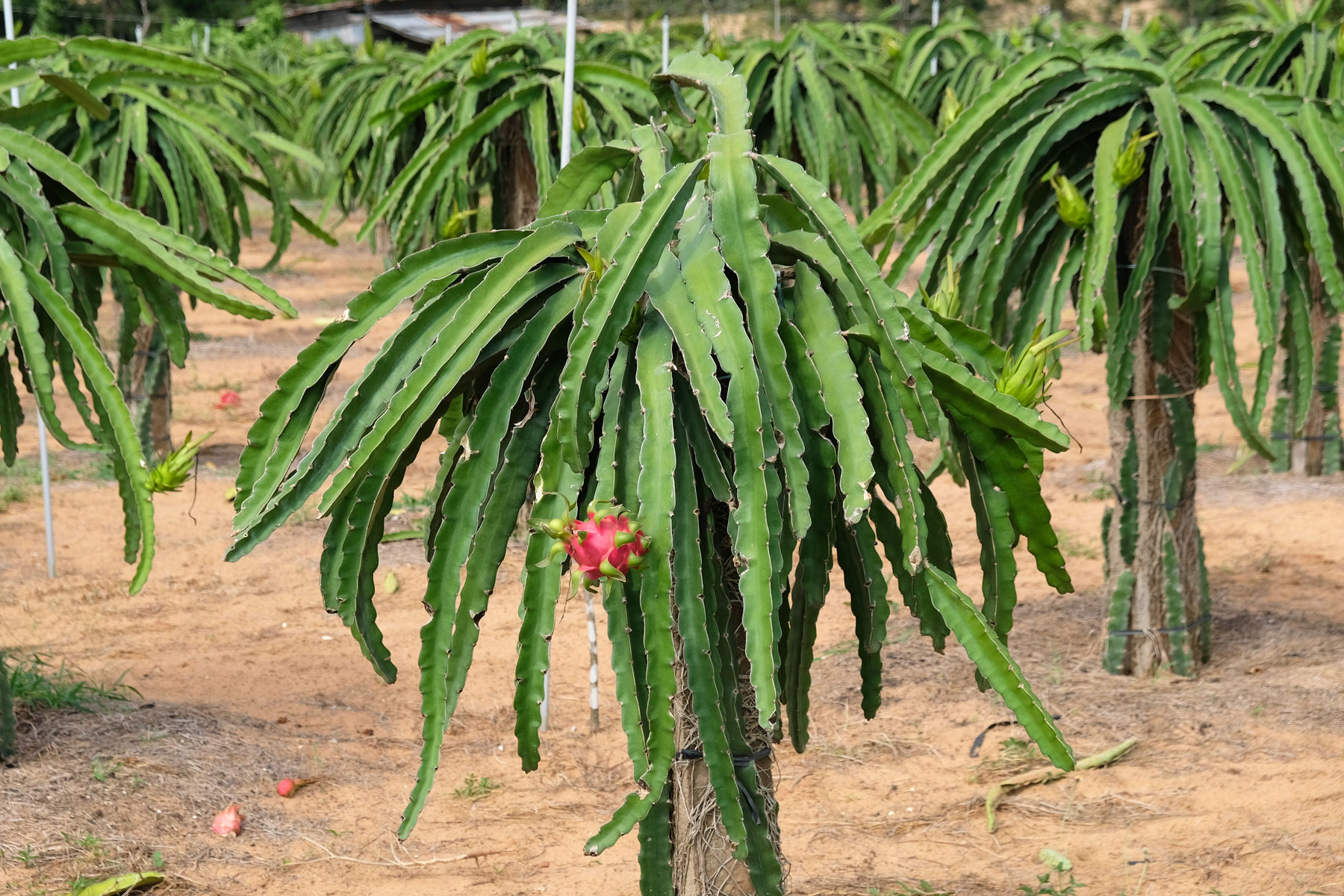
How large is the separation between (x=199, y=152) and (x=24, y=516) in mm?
2695

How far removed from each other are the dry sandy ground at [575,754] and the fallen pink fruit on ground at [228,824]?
3 centimetres

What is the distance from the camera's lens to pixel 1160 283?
398 centimetres

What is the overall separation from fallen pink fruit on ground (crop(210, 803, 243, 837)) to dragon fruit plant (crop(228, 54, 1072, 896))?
5.30 feet

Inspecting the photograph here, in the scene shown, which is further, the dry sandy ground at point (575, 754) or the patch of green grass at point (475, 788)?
the patch of green grass at point (475, 788)

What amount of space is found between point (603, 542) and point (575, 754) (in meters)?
2.52

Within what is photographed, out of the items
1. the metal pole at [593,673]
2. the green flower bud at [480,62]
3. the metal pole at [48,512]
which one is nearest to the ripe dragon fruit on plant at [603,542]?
the metal pole at [593,673]

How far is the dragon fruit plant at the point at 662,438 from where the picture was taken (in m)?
1.91

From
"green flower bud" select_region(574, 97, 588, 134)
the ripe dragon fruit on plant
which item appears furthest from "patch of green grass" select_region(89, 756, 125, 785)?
"green flower bud" select_region(574, 97, 588, 134)

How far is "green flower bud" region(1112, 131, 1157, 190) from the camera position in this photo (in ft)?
11.4

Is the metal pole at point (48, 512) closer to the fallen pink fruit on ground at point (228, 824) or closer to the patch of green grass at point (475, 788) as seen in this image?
the fallen pink fruit on ground at point (228, 824)

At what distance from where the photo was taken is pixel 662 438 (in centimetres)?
190

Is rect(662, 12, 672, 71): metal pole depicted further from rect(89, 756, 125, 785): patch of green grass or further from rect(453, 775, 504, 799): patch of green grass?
rect(89, 756, 125, 785): patch of green grass

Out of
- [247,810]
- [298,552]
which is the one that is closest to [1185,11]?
[298,552]

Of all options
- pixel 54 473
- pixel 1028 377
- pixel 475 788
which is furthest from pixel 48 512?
pixel 1028 377
